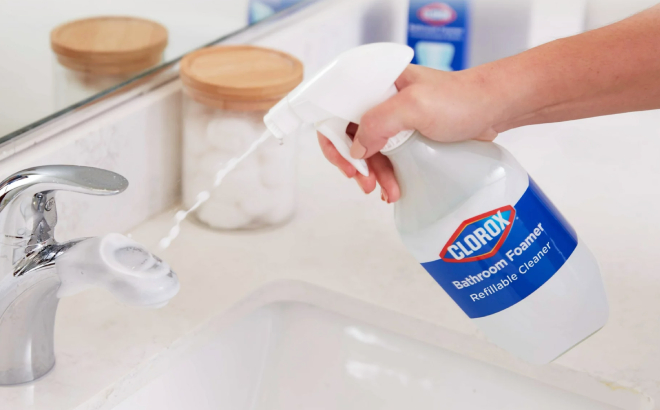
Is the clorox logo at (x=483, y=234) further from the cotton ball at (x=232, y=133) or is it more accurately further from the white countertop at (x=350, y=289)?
the cotton ball at (x=232, y=133)

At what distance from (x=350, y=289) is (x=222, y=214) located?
6.3 inches

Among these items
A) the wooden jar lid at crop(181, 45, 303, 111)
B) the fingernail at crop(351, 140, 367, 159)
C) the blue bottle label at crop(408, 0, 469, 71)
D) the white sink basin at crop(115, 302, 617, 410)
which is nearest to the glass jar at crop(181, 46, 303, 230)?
the wooden jar lid at crop(181, 45, 303, 111)

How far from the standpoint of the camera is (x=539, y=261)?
52cm

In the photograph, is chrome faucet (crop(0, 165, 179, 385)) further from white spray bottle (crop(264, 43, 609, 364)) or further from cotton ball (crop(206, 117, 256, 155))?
cotton ball (crop(206, 117, 256, 155))

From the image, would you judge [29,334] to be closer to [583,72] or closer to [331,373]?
[331,373]

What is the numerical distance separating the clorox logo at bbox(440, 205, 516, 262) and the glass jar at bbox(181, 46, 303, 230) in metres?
0.28

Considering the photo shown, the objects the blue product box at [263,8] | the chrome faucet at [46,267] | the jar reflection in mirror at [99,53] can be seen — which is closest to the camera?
the chrome faucet at [46,267]

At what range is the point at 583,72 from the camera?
0.56m

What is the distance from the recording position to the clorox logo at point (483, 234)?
1.65 feet

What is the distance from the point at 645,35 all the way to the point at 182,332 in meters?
0.42

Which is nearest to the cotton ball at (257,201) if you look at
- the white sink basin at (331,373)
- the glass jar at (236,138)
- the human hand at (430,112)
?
the glass jar at (236,138)

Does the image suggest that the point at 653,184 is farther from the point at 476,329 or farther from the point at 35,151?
the point at 35,151

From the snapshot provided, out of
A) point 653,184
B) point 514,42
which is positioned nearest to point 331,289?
point 653,184

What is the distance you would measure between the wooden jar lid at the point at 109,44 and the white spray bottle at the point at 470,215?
284 millimetres
